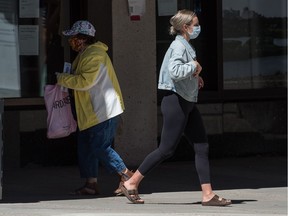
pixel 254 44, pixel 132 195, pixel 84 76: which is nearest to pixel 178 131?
pixel 132 195

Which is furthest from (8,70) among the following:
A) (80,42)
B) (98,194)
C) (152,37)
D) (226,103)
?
(226,103)

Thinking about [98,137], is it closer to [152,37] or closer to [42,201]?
[42,201]

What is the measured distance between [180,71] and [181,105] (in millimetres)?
368

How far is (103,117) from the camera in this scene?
9.13m

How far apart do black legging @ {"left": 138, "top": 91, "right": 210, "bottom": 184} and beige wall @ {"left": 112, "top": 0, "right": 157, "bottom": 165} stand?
2669 millimetres

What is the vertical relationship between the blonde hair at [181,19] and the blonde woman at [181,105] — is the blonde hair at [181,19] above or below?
above

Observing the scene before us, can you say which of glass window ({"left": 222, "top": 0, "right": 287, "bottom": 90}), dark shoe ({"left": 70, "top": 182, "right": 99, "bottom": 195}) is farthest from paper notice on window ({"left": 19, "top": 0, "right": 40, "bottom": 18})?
dark shoe ({"left": 70, "top": 182, "right": 99, "bottom": 195})

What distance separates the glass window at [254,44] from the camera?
1268 centimetres

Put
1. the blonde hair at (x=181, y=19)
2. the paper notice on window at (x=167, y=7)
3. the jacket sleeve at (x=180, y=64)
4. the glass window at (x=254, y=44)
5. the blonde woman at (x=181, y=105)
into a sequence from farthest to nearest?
the glass window at (x=254, y=44) < the paper notice on window at (x=167, y=7) < the blonde hair at (x=181, y=19) < the blonde woman at (x=181, y=105) < the jacket sleeve at (x=180, y=64)

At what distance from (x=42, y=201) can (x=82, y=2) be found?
3.47m

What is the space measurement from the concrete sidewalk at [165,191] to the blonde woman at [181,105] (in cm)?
27

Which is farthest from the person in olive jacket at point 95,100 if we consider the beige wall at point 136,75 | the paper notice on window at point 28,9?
the paper notice on window at point 28,9

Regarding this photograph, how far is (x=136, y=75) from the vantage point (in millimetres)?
11453

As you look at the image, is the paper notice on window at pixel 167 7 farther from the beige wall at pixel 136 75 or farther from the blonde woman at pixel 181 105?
the blonde woman at pixel 181 105
